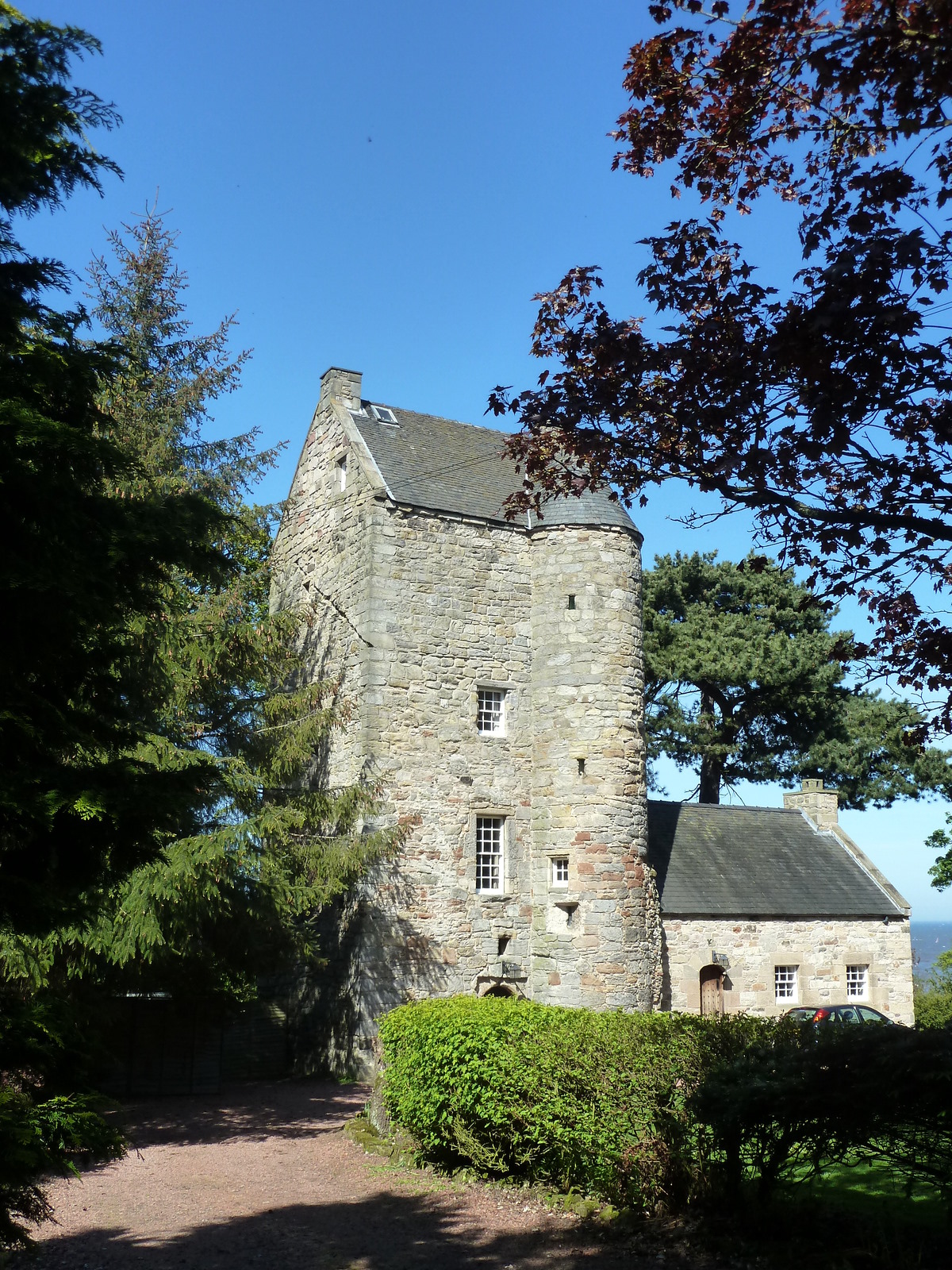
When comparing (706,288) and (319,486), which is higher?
(319,486)

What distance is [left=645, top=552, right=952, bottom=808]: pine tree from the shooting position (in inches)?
1288

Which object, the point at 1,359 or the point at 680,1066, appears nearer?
the point at 1,359

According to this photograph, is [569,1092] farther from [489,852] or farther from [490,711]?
[490,711]

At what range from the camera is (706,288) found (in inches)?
261

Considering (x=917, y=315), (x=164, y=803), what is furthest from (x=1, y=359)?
(x=917, y=315)

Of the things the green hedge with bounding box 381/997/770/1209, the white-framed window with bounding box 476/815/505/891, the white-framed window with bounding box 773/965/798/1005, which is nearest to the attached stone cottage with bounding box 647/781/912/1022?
the white-framed window with bounding box 773/965/798/1005

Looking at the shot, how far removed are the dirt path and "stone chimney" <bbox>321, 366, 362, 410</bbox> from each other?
14.3 meters

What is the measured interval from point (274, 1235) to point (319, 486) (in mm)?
15885

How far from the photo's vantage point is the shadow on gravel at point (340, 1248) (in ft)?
24.3

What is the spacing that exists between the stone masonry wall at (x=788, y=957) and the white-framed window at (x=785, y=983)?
3.9 inches

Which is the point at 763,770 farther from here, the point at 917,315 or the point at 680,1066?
the point at 917,315

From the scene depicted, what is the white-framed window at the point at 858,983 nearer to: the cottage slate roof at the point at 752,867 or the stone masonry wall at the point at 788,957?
the stone masonry wall at the point at 788,957

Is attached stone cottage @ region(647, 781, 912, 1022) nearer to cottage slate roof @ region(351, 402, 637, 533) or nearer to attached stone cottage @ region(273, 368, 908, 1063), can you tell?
attached stone cottage @ region(273, 368, 908, 1063)

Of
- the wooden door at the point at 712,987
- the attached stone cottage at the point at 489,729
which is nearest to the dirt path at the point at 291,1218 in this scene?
the attached stone cottage at the point at 489,729
